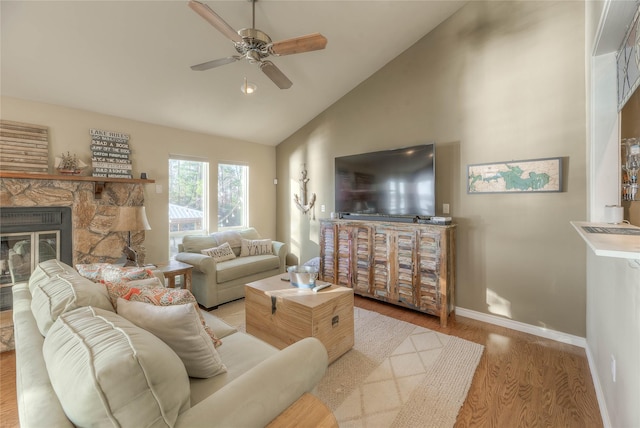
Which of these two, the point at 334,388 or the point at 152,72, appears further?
the point at 152,72

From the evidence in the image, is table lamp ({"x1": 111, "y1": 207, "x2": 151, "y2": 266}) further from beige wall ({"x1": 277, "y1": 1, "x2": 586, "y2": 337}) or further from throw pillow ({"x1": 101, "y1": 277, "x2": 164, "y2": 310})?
beige wall ({"x1": 277, "y1": 1, "x2": 586, "y2": 337})

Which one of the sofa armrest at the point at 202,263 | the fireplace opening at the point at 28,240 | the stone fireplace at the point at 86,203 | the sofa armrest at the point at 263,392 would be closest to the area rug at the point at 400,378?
the sofa armrest at the point at 263,392

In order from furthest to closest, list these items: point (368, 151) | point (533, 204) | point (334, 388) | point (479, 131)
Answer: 1. point (368, 151)
2. point (479, 131)
3. point (533, 204)
4. point (334, 388)

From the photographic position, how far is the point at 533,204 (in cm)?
282

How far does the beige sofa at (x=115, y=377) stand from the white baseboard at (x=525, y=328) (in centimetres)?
260

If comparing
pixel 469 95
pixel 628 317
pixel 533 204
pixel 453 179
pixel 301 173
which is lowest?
pixel 628 317

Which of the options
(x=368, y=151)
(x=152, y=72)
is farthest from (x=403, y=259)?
(x=152, y=72)

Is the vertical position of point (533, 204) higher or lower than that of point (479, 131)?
lower

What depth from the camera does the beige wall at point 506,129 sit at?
8.66ft

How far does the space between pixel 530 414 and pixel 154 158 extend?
4.62 metres

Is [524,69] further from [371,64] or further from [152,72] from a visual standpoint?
[152,72]

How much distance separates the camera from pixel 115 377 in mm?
695

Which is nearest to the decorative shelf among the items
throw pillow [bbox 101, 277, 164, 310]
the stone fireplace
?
the stone fireplace

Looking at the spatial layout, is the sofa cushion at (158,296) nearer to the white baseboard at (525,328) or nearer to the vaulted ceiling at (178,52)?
the vaulted ceiling at (178,52)
